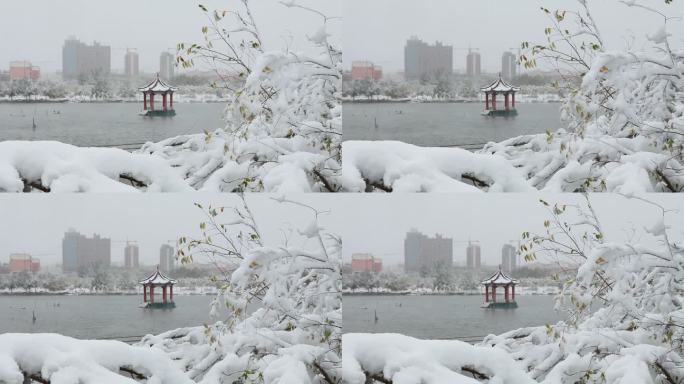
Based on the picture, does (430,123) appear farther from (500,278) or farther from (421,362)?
(421,362)

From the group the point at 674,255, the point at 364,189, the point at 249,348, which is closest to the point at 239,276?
the point at 249,348

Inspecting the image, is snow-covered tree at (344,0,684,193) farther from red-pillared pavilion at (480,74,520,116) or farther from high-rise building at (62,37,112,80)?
high-rise building at (62,37,112,80)

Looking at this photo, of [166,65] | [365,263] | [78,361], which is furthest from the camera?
[365,263]

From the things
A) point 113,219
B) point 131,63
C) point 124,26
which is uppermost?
point 124,26

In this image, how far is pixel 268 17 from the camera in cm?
403

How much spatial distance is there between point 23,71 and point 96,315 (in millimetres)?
887

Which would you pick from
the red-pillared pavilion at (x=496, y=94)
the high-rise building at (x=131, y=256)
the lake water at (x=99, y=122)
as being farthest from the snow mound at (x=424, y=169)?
the high-rise building at (x=131, y=256)

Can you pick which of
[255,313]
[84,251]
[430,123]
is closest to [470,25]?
[430,123]

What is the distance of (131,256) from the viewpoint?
13.1 ft

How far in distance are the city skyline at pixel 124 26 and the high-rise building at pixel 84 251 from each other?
0.60m

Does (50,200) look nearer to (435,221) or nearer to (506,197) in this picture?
(435,221)

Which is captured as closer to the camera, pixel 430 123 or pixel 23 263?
pixel 23 263

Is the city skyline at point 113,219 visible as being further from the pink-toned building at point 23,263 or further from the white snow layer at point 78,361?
the white snow layer at point 78,361

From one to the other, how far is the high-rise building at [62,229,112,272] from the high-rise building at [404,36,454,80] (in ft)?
4.06
